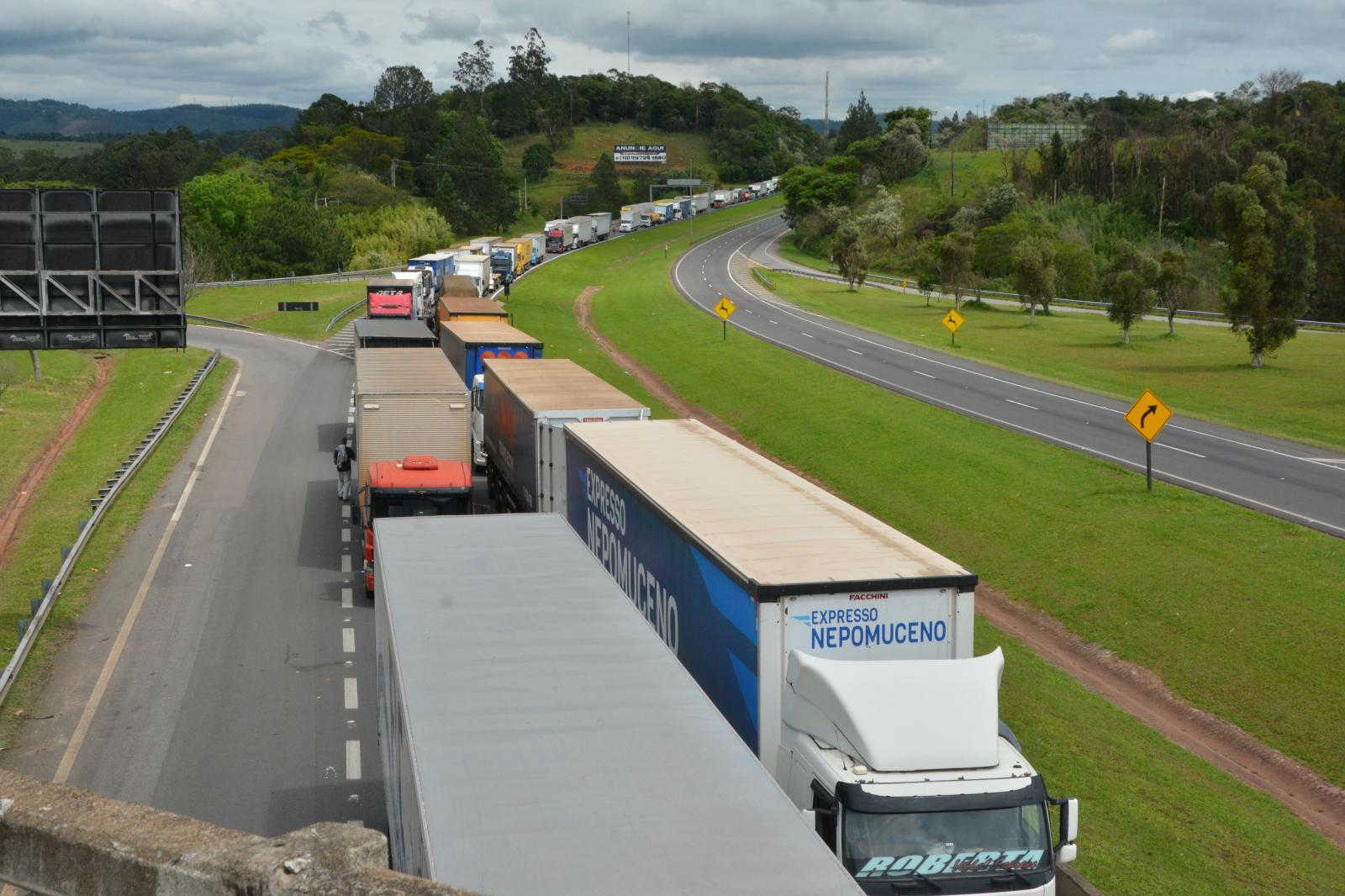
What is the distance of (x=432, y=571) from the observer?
45.3 feet

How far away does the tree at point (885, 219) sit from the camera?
127188mm

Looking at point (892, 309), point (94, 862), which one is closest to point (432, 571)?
point (94, 862)

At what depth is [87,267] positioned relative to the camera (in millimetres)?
23703

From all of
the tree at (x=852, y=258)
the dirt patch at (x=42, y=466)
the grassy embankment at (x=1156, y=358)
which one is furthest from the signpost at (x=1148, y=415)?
the tree at (x=852, y=258)

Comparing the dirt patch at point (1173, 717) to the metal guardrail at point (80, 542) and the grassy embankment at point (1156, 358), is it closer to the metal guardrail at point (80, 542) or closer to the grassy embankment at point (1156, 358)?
the metal guardrail at point (80, 542)

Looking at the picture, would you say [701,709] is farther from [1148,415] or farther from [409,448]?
[1148,415]

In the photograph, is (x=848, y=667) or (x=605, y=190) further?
(x=605, y=190)

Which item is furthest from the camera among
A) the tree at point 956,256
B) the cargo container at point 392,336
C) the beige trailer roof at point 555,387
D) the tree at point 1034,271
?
the tree at point 956,256

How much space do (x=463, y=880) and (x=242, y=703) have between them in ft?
44.0

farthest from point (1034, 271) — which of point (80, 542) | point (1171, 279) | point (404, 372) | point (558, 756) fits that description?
point (558, 756)

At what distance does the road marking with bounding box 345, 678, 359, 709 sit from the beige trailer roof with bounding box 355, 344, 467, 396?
7897 millimetres

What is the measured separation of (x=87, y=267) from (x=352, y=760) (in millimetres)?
11748

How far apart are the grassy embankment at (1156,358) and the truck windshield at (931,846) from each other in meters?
32.1

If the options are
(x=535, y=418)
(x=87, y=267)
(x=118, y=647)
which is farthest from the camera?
(x=535, y=418)
